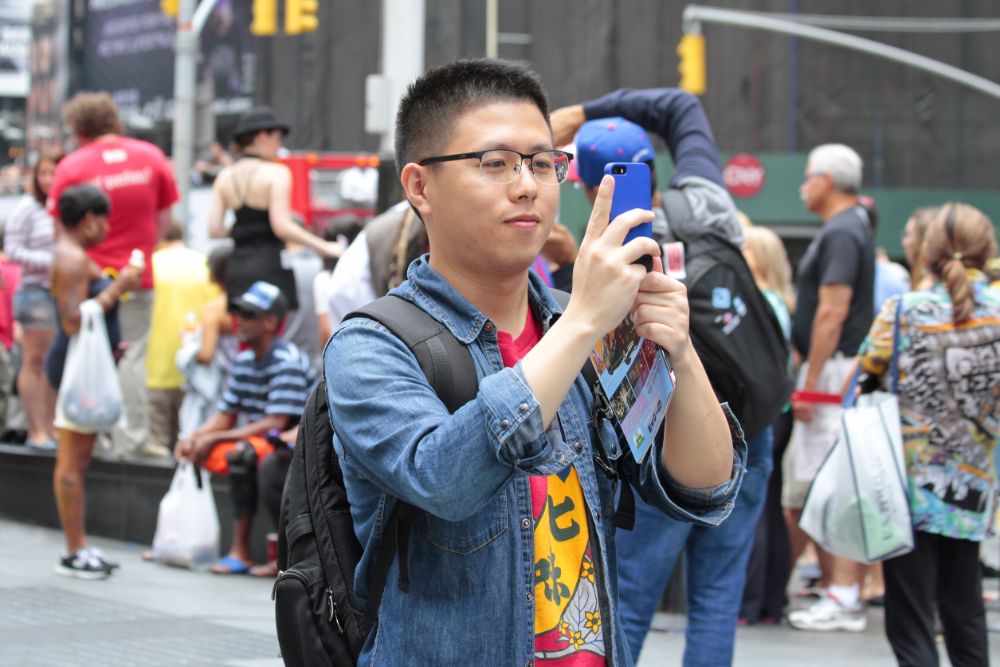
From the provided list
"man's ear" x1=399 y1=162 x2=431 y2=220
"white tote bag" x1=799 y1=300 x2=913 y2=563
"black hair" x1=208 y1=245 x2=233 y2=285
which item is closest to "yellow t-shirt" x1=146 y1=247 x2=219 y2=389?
"black hair" x1=208 y1=245 x2=233 y2=285

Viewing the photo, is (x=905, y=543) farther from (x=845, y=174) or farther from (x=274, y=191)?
(x=274, y=191)

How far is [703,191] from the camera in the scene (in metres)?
4.92

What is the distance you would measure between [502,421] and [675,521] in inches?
95.6

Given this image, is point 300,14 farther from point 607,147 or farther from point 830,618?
point 607,147

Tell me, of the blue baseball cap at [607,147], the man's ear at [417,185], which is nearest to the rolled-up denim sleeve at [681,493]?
the man's ear at [417,185]


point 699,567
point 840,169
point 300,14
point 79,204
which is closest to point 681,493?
point 699,567

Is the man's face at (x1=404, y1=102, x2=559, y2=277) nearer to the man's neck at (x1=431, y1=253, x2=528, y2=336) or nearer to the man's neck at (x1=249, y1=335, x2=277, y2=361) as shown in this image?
the man's neck at (x1=431, y1=253, x2=528, y2=336)

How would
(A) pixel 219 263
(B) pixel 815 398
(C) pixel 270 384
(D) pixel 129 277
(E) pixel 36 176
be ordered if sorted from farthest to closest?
1. (E) pixel 36 176
2. (A) pixel 219 263
3. (C) pixel 270 384
4. (D) pixel 129 277
5. (B) pixel 815 398

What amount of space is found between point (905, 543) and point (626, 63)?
89.9 feet

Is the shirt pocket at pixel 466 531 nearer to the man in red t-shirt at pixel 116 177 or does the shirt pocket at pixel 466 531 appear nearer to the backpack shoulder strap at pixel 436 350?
the backpack shoulder strap at pixel 436 350

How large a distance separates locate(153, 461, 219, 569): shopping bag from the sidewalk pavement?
18 cm

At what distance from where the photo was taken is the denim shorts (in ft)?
33.3

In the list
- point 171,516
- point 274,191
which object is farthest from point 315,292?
point 171,516

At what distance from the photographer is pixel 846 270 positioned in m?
7.69
